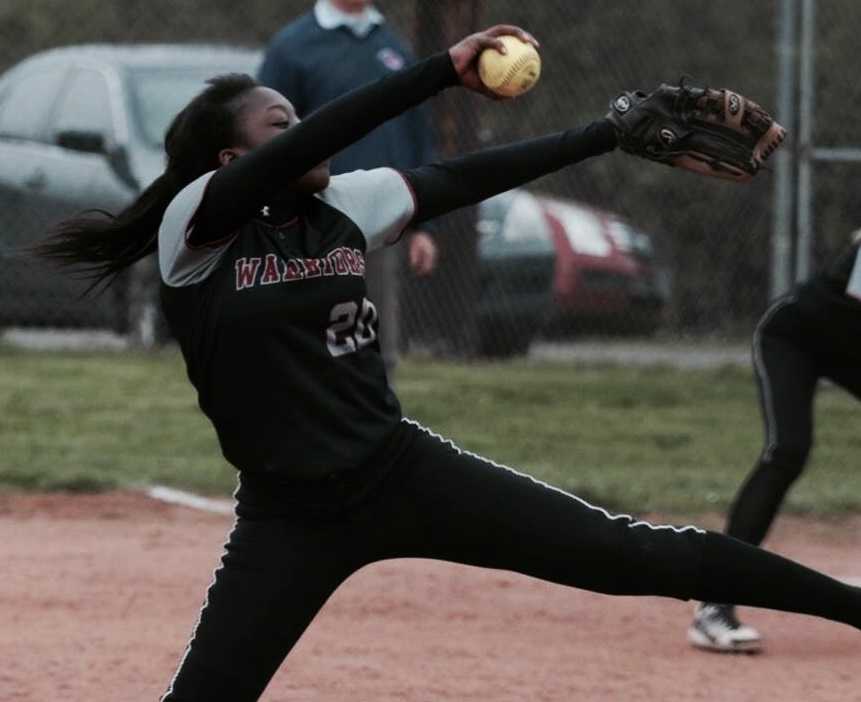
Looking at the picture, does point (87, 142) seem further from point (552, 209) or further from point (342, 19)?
point (342, 19)

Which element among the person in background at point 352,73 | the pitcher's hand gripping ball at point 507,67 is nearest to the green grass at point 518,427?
the person in background at point 352,73

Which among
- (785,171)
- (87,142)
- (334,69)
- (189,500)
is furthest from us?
(87,142)

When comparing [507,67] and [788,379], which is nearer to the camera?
[507,67]

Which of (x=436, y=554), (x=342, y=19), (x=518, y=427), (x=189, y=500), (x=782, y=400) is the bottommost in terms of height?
(x=189, y=500)

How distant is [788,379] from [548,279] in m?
5.54

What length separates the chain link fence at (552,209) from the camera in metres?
11.2

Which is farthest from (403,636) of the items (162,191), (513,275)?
(513,275)

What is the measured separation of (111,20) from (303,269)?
8837 mm

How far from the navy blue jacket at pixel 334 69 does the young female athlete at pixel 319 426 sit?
10.7 ft

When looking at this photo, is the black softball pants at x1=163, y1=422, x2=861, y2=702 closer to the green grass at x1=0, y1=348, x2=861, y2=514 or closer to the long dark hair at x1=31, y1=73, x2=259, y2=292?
the long dark hair at x1=31, y1=73, x2=259, y2=292

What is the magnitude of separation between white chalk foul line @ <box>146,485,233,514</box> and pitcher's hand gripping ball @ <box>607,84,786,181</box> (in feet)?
13.6

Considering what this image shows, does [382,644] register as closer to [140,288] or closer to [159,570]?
[159,570]

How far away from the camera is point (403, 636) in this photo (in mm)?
5875

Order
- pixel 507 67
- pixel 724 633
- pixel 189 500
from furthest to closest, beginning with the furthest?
pixel 189 500, pixel 724 633, pixel 507 67
